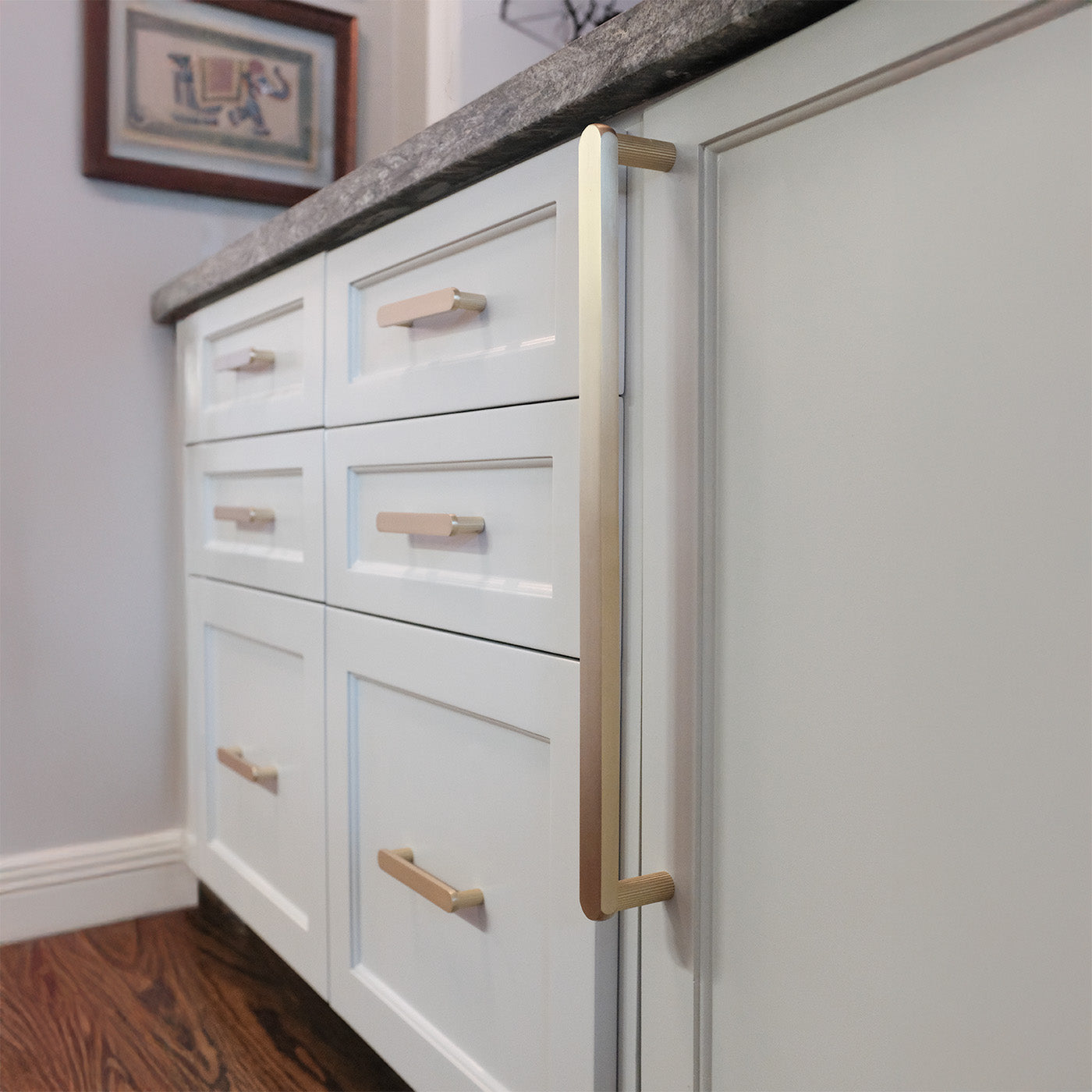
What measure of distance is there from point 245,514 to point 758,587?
2.68 ft

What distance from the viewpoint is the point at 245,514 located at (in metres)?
1.26

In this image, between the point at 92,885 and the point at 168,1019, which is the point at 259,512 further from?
the point at 92,885

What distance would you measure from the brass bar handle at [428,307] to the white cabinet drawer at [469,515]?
0.09 meters

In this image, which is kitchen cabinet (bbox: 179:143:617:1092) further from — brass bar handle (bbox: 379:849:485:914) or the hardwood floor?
the hardwood floor

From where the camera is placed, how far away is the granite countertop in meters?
0.59

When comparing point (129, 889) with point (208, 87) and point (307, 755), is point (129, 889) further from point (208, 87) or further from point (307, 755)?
point (208, 87)

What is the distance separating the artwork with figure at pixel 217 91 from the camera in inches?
60.8

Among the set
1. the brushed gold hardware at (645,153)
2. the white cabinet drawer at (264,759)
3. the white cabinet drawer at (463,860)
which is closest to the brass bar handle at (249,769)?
the white cabinet drawer at (264,759)

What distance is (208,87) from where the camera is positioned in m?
1.59

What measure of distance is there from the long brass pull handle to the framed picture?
3.81 ft

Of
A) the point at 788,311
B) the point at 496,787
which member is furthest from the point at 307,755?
the point at 788,311

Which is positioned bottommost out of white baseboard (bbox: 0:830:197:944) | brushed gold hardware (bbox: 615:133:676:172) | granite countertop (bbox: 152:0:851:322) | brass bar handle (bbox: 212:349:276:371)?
white baseboard (bbox: 0:830:197:944)

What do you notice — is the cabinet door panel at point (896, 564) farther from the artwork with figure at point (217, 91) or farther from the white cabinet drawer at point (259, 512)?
the artwork with figure at point (217, 91)

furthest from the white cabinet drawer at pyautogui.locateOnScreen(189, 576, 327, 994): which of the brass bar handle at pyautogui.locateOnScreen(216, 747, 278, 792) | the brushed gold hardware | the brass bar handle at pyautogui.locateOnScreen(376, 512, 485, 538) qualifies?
the brushed gold hardware
